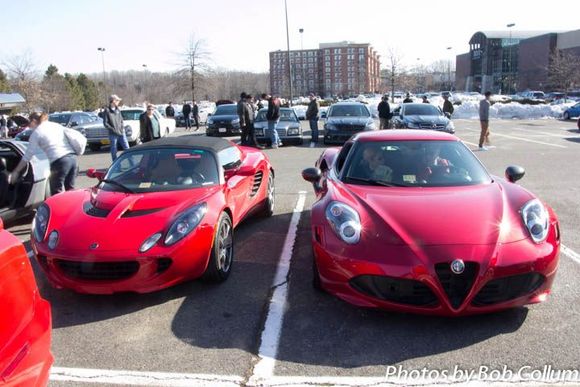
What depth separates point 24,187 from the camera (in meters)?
6.68

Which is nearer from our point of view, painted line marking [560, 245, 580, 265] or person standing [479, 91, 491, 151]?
painted line marking [560, 245, 580, 265]

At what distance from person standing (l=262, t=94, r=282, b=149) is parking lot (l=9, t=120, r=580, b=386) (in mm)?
10688

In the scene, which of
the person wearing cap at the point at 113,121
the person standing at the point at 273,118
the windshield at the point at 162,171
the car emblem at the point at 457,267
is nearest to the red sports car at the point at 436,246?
the car emblem at the point at 457,267

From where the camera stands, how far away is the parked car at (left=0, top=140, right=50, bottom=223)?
6594 millimetres

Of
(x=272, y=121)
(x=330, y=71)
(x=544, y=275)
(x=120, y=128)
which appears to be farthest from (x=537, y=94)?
(x=330, y=71)

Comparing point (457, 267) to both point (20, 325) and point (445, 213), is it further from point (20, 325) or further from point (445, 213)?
point (20, 325)

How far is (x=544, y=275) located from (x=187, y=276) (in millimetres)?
2743

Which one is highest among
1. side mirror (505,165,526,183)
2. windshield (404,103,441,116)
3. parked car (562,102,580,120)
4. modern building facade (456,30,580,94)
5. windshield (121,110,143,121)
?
modern building facade (456,30,580,94)

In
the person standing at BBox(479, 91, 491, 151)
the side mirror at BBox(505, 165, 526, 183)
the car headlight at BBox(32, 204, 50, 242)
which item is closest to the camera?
the car headlight at BBox(32, 204, 50, 242)

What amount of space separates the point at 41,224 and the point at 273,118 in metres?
11.5

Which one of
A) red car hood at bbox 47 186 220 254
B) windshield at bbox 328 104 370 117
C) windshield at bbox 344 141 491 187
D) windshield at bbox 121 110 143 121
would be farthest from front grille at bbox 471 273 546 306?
windshield at bbox 121 110 143 121

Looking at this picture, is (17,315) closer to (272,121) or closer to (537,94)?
(272,121)

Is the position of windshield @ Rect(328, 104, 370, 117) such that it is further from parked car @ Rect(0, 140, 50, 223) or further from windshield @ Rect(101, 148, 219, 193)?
windshield @ Rect(101, 148, 219, 193)

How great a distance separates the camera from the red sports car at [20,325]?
6.63ft
